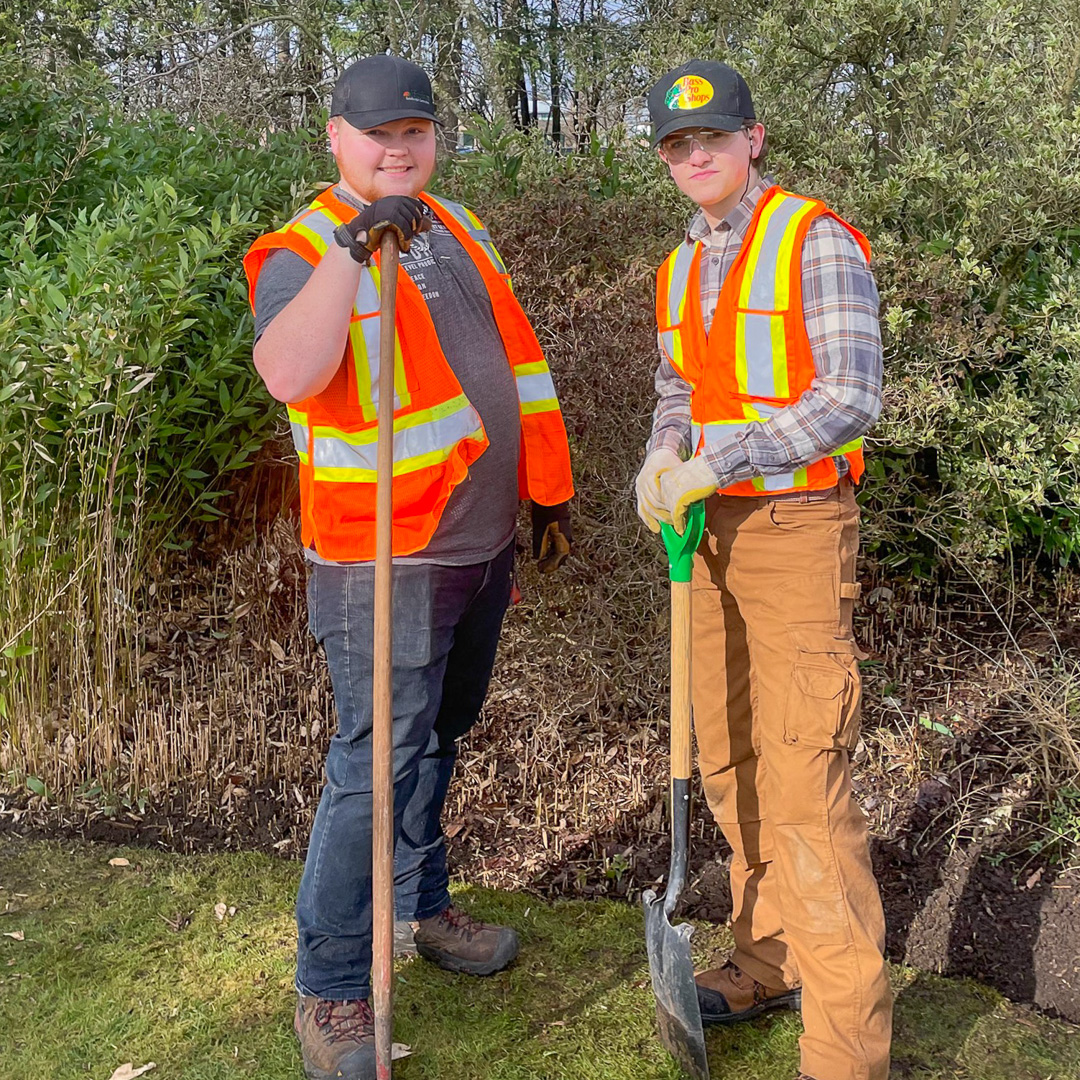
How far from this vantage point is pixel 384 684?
2.35 metres

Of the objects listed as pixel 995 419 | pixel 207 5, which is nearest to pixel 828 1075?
pixel 995 419

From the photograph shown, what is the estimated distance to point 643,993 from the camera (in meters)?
3.14

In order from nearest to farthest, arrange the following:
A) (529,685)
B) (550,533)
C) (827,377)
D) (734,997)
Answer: (827,377), (734,997), (550,533), (529,685)

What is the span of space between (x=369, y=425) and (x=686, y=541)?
732 millimetres

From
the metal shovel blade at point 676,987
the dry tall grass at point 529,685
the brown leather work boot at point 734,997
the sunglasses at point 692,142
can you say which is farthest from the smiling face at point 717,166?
the brown leather work boot at point 734,997

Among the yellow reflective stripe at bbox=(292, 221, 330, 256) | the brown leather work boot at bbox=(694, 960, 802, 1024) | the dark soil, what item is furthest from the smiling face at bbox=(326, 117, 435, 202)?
the dark soil

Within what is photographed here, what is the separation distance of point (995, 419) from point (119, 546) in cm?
315

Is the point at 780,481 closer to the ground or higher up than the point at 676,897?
higher up

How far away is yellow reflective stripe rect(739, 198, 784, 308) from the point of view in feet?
7.89

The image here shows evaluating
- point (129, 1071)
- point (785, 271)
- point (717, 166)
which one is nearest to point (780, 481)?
point (785, 271)

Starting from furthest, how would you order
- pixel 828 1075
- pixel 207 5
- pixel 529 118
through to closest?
pixel 529 118, pixel 207 5, pixel 828 1075

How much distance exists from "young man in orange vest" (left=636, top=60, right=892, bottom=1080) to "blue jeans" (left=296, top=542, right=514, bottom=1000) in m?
0.51

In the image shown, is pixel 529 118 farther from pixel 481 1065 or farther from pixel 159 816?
pixel 481 1065

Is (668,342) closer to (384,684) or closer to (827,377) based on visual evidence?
(827,377)
